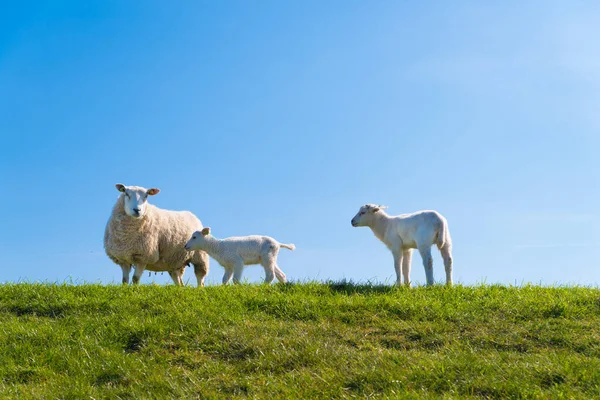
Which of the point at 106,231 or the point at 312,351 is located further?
the point at 106,231

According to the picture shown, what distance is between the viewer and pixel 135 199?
1798cm

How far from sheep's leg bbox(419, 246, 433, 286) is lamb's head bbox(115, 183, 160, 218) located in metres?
7.78

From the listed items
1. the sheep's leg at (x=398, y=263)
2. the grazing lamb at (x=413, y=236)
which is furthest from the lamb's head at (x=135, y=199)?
the sheep's leg at (x=398, y=263)

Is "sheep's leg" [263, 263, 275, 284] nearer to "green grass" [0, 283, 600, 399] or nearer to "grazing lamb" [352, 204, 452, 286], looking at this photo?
"green grass" [0, 283, 600, 399]

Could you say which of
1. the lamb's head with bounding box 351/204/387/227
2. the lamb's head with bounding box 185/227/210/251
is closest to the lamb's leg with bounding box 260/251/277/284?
the lamb's head with bounding box 185/227/210/251

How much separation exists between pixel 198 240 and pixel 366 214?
462 centimetres

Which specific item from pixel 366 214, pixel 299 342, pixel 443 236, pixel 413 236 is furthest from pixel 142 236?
pixel 299 342

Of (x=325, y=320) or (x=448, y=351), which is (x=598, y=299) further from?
(x=325, y=320)

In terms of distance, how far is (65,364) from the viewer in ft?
34.0

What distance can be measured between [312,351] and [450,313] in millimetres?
3279

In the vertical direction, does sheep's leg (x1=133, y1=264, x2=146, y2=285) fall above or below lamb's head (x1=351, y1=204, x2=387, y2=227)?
below

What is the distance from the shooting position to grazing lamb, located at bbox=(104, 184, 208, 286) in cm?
1814

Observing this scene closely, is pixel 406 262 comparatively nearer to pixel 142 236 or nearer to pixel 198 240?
pixel 198 240

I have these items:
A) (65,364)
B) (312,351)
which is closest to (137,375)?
(65,364)
